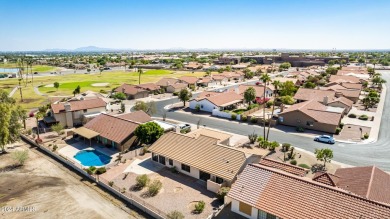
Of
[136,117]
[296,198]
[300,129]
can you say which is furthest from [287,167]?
[136,117]

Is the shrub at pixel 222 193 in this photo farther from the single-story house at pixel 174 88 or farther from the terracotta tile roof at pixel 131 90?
the single-story house at pixel 174 88

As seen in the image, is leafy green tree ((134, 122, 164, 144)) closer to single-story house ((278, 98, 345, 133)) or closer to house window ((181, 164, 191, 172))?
house window ((181, 164, 191, 172))

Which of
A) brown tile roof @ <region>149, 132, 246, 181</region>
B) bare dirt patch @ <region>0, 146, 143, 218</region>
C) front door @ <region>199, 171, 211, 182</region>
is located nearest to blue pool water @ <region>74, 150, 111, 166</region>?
bare dirt patch @ <region>0, 146, 143, 218</region>

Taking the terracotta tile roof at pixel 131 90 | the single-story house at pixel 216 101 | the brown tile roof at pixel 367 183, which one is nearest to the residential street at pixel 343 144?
the single-story house at pixel 216 101

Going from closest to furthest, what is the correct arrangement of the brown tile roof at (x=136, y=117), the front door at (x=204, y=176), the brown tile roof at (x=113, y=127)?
the front door at (x=204, y=176), the brown tile roof at (x=113, y=127), the brown tile roof at (x=136, y=117)

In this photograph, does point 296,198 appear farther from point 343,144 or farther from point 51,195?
point 343,144
